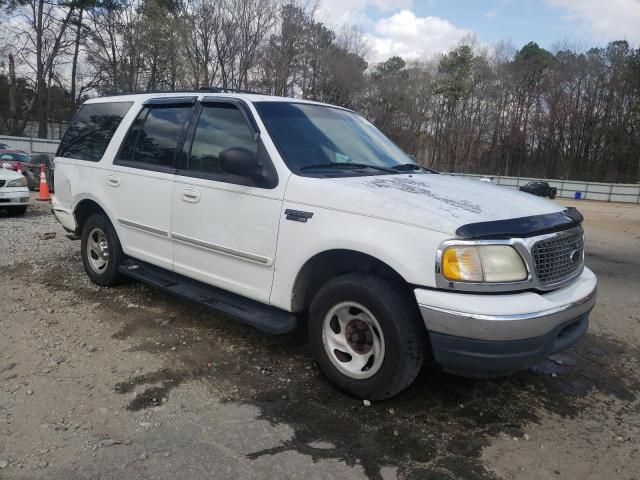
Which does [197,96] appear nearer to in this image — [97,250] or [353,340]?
[97,250]

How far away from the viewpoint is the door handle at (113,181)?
4.84m

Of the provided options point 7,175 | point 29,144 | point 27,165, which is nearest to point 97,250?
point 7,175

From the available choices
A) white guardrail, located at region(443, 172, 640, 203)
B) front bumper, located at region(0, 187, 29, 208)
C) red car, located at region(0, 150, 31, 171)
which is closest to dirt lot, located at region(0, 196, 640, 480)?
front bumper, located at region(0, 187, 29, 208)

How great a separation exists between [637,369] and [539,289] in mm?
1965

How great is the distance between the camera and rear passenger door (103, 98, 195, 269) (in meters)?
4.37

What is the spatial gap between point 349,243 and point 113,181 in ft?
9.58

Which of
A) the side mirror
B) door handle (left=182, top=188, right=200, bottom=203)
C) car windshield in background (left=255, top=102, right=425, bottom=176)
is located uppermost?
car windshield in background (left=255, top=102, right=425, bottom=176)

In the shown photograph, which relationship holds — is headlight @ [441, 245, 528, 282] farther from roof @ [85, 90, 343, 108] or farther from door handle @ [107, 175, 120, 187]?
door handle @ [107, 175, 120, 187]

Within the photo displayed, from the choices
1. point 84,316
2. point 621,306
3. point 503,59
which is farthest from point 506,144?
point 84,316

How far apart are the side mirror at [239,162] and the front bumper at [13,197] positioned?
882cm

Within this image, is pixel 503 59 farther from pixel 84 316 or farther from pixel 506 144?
pixel 84 316

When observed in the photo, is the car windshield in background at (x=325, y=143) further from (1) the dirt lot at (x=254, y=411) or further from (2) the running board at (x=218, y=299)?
(1) the dirt lot at (x=254, y=411)

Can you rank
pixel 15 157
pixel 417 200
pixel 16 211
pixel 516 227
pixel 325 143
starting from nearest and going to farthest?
pixel 516 227 < pixel 417 200 < pixel 325 143 < pixel 16 211 < pixel 15 157

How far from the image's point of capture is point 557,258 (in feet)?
10.0
